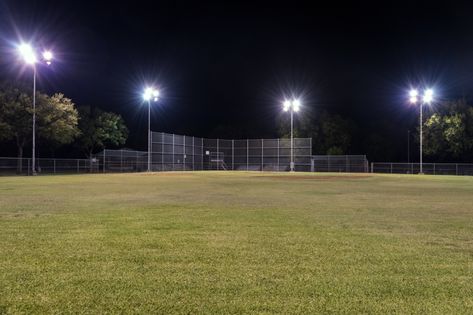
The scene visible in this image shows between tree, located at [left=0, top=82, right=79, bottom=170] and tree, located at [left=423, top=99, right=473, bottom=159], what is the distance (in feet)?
156

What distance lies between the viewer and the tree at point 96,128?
62.9m

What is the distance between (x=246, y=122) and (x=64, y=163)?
5510 cm

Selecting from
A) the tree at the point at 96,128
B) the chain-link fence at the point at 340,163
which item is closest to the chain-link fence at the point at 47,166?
the tree at the point at 96,128

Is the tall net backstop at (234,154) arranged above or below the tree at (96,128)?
below

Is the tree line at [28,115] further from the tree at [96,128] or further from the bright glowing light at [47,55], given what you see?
the tree at [96,128]

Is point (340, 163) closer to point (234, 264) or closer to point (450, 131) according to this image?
point (450, 131)

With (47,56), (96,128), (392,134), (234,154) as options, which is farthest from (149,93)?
(392,134)

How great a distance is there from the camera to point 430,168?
59.5 meters

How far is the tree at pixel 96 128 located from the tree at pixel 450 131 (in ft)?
149

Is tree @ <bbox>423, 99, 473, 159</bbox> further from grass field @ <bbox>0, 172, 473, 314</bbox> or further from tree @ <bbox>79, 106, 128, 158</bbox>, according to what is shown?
grass field @ <bbox>0, 172, 473, 314</bbox>

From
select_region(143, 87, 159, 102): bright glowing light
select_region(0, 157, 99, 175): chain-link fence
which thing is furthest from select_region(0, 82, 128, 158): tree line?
select_region(143, 87, 159, 102): bright glowing light

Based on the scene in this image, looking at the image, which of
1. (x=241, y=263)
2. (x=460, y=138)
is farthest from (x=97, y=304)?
(x=460, y=138)

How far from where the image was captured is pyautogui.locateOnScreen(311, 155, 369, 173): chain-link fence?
64394 mm

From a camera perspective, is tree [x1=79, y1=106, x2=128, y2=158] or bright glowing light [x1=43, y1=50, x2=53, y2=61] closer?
bright glowing light [x1=43, y1=50, x2=53, y2=61]
